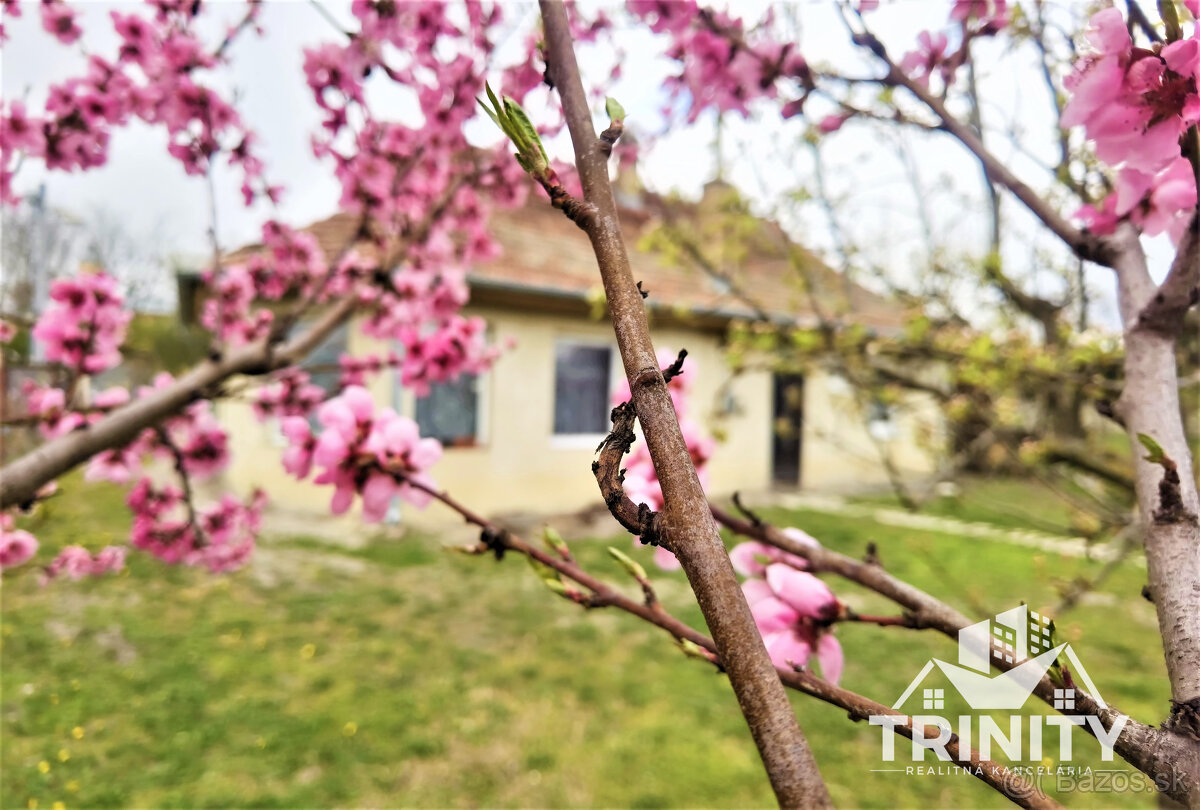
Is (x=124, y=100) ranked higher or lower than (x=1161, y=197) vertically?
higher

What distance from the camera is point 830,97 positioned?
1.34 m

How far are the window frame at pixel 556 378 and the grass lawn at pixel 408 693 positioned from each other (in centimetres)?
295

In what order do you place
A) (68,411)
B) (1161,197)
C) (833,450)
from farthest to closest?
(833,450) → (68,411) → (1161,197)

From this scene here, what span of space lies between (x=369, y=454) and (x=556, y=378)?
25.0ft

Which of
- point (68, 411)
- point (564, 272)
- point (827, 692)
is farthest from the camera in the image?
point (564, 272)

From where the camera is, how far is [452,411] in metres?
7.86

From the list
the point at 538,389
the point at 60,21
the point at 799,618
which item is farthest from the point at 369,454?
the point at 538,389

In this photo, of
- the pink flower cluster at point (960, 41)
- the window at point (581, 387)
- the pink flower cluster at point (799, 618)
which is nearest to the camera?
the pink flower cluster at point (799, 618)

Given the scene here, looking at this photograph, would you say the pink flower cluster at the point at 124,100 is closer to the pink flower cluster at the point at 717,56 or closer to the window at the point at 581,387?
the pink flower cluster at the point at 717,56

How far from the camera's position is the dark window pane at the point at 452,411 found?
7.67 meters

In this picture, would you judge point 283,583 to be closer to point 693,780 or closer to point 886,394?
point 693,780

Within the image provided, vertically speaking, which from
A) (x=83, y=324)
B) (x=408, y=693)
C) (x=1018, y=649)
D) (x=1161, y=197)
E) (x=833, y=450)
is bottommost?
(x=408, y=693)

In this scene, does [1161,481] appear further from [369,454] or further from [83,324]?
[83,324]

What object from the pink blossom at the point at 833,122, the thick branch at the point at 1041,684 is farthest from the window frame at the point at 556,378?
the thick branch at the point at 1041,684
